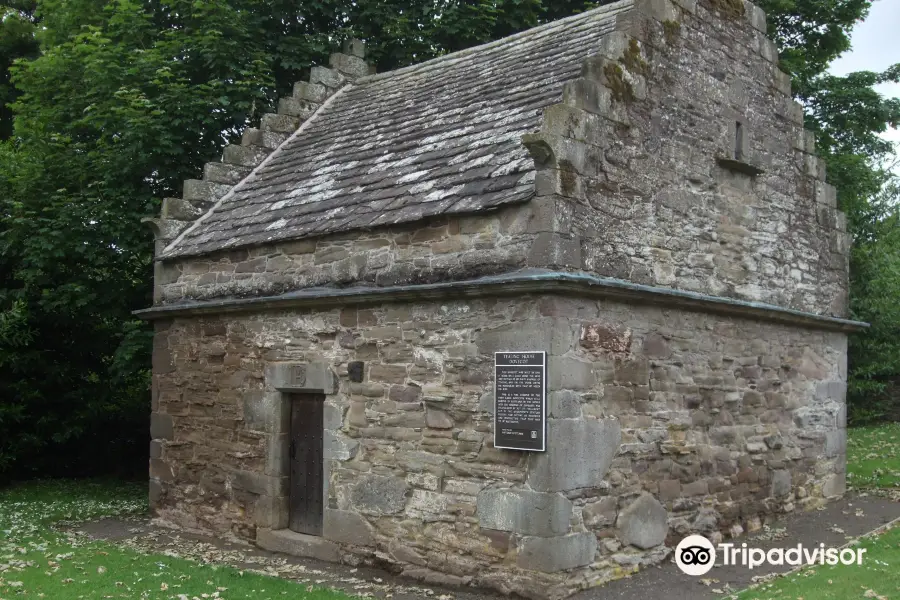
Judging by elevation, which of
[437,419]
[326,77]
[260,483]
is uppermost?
[326,77]

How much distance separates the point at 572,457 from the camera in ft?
25.8

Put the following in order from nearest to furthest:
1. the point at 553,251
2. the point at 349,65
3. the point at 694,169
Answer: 1. the point at 553,251
2. the point at 694,169
3. the point at 349,65

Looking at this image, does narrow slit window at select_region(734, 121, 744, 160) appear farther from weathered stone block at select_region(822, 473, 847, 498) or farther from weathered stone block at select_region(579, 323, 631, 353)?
weathered stone block at select_region(822, 473, 847, 498)

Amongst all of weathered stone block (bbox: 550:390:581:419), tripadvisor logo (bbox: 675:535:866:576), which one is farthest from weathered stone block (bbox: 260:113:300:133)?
tripadvisor logo (bbox: 675:535:866:576)

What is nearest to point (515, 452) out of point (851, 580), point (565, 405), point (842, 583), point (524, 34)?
point (565, 405)

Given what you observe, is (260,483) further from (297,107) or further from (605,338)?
(297,107)

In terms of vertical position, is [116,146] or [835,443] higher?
[116,146]

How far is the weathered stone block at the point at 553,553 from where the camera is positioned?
7.62 metres

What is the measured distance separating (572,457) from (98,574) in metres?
4.94

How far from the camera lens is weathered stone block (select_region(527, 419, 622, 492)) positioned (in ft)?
25.3

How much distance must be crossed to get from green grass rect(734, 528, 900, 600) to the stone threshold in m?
2.85

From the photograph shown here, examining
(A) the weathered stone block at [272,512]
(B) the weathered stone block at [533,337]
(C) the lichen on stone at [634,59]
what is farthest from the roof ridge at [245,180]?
(C) the lichen on stone at [634,59]

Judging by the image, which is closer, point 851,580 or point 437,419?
point 851,580

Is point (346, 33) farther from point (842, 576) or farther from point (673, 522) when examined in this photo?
point (842, 576)
